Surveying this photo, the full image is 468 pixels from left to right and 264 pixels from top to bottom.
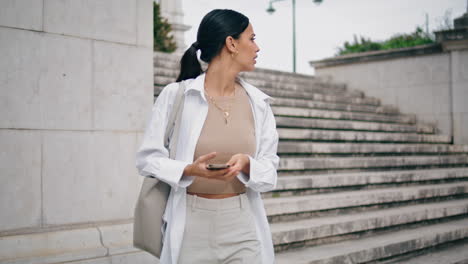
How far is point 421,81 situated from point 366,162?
4200 millimetres

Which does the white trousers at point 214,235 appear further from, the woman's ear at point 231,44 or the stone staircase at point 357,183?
the stone staircase at point 357,183

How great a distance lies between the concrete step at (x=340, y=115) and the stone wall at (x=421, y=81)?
0.46 meters

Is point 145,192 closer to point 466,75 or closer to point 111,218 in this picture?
point 111,218

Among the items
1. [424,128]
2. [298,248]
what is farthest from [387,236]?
[424,128]

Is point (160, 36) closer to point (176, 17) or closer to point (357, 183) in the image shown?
point (176, 17)

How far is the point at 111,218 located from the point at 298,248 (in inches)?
78.6

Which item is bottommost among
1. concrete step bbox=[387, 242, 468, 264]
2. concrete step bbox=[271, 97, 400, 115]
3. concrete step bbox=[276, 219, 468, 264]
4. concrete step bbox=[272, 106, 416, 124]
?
concrete step bbox=[387, 242, 468, 264]

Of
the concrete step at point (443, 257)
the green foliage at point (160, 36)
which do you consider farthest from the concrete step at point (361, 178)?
the green foliage at point (160, 36)

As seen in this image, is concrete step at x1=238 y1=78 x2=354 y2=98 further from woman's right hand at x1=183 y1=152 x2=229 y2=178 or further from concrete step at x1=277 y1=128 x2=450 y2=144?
woman's right hand at x1=183 y1=152 x2=229 y2=178

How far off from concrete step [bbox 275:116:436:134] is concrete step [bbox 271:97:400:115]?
25.6 inches

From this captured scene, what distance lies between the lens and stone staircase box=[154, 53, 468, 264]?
17.5 feet

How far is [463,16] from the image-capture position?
33.7ft

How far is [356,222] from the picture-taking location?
561 centimetres

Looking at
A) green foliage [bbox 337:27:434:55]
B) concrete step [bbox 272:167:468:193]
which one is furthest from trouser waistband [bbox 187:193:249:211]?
green foliage [bbox 337:27:434:55]
